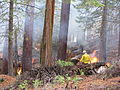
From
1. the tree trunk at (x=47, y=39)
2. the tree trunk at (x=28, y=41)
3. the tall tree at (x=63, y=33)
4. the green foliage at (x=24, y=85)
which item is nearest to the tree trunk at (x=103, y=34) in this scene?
the tall tree at (x=63, y=33)

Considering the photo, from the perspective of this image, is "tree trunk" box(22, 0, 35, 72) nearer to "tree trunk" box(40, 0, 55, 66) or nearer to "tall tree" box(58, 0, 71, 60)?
"tall tree" box(58, 0, 71, 60)

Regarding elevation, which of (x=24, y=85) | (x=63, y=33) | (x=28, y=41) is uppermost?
(x=63, y=33)

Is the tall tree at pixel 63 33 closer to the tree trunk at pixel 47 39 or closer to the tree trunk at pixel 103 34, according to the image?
the tree trunk at pixel 103 34

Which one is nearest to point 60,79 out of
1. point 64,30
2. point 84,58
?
point 84,58

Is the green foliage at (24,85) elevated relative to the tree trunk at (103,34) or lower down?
lower down

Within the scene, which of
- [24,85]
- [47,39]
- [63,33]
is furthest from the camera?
[63,33]

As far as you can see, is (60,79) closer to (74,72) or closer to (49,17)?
(74,72)

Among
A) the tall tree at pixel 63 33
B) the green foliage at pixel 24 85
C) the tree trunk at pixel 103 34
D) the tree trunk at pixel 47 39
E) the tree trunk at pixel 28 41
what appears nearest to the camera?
the green foliage at pixel 24 85

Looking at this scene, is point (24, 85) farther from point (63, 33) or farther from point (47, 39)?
point (63, 33)

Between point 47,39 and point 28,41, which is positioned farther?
point 28,41

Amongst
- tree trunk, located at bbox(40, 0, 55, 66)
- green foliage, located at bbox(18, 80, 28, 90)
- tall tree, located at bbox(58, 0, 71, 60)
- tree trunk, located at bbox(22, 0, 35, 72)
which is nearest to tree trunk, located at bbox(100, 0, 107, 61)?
tall tree, located at bbox(58, 0, 71, 60)

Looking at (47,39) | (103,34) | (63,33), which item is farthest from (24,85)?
(103,34)

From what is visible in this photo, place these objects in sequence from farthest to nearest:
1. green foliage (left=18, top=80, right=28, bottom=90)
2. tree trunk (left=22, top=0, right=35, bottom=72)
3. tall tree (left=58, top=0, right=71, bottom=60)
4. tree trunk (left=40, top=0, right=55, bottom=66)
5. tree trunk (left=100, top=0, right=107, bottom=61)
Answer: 1. tree trunk (left=100, top=0, right=107, bottom=61)
2. tall tree (left=58, top=0, right=71, bottom=60)
3. tree trunk (left=22, top=0, right=35, bottom=72)
4. tree trunk (left=40, top=0, right=55, bottom=66)
5. green foliage (left=18, top=80, right=28, bottom=90)

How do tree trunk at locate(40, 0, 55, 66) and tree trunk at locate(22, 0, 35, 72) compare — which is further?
tree trunk at locate(22, 0, 35, 72)
